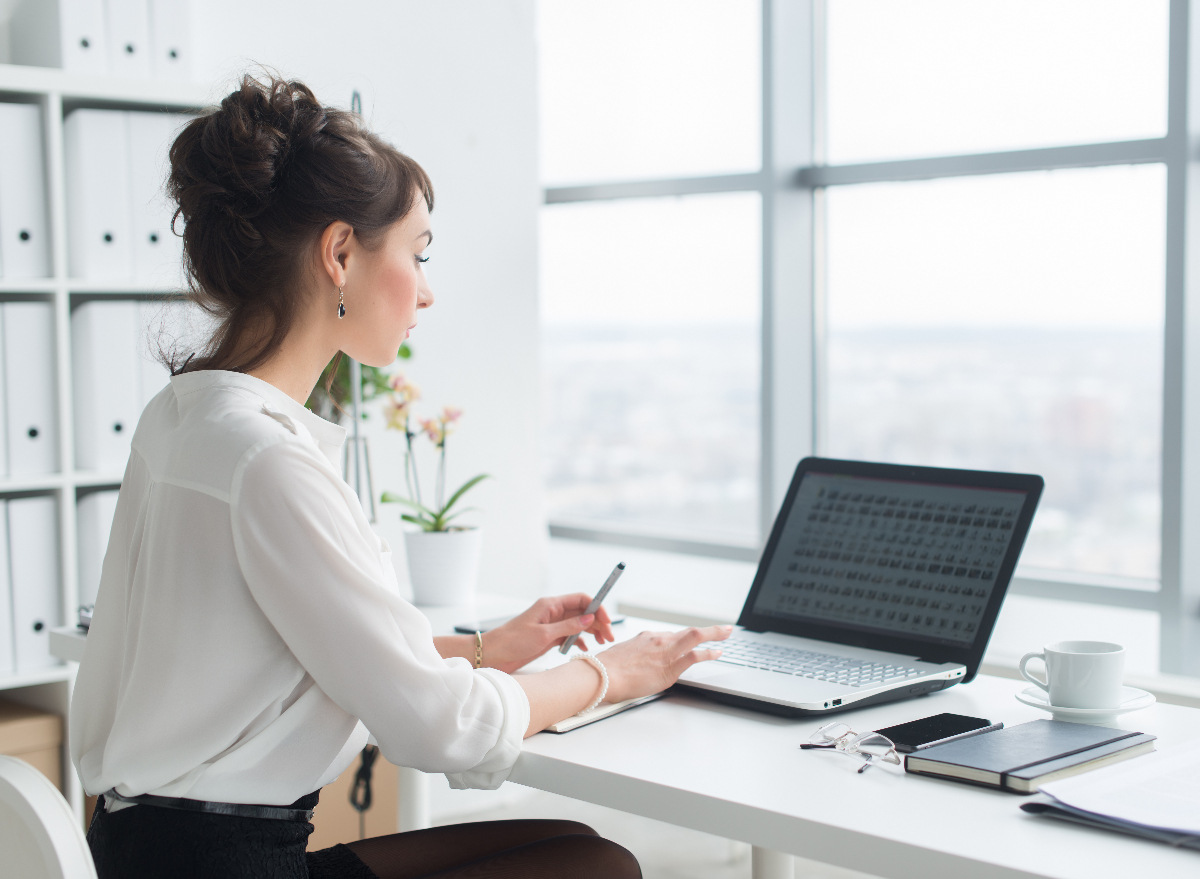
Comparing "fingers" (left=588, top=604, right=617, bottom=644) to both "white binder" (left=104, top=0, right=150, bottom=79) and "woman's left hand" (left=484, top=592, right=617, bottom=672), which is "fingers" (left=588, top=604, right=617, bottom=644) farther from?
"white binder" (left=104, top=0, right=150, bottom=79)

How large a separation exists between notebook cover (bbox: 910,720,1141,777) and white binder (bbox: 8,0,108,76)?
196cm

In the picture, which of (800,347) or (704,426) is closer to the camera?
(800,347)

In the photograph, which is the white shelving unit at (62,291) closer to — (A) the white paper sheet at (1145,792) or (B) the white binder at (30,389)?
(B) the white binder at (30,389)

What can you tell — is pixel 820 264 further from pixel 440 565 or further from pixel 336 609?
pixel 336 609

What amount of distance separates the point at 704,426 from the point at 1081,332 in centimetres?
107

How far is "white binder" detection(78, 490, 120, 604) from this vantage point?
86.0 inches

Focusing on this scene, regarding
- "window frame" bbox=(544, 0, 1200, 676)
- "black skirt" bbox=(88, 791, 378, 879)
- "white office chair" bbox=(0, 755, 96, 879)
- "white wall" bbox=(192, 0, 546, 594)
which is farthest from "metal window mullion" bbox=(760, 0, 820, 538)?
"white office chair" bbox=(0, 755, 96, 879)

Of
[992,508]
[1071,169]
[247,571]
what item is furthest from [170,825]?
[1071,169]

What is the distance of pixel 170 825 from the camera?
1.04 metres

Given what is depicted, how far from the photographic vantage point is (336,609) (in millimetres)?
1018

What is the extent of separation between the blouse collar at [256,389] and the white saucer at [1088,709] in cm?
82

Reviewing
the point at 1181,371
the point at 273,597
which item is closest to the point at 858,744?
the point at 273,597

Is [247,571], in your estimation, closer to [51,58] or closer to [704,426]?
[51,58]

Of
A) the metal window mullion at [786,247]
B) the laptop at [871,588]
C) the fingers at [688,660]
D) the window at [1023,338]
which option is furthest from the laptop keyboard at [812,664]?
the metal window mullion at [786,247]
